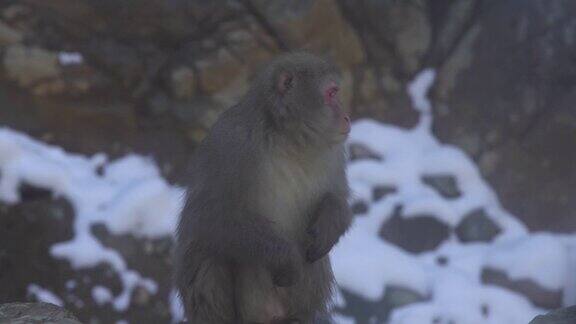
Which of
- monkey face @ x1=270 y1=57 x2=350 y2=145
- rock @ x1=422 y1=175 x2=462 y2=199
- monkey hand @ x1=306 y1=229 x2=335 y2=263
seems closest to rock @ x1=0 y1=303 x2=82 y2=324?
monkey hand @ x1=306 y1=229 x2=335 y2=263

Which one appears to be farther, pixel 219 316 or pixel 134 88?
pixel 134 88

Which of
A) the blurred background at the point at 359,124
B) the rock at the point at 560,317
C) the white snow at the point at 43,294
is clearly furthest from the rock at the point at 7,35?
the rock at the point at 560,317

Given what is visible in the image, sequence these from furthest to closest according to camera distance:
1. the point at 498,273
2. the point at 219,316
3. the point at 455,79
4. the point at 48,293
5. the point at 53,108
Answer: the point at 455,79
the point at 53,108
the point at 498,273
the point at 48,293
the point at 219,316

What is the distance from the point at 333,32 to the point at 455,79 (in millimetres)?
860

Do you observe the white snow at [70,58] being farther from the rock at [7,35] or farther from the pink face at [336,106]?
the pink face at [336,106]

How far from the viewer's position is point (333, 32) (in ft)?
20.4

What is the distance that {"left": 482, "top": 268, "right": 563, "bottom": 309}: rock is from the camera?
5418 millimetres

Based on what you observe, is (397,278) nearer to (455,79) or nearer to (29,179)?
(455,79)

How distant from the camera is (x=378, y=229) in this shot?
5.77m

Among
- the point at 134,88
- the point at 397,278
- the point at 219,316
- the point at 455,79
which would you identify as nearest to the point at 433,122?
the point at 455,79

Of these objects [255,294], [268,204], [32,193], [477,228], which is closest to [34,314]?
[255,294]

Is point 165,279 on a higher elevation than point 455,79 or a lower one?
lower

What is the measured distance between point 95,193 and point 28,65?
0.93m

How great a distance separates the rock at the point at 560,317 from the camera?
3.21m
